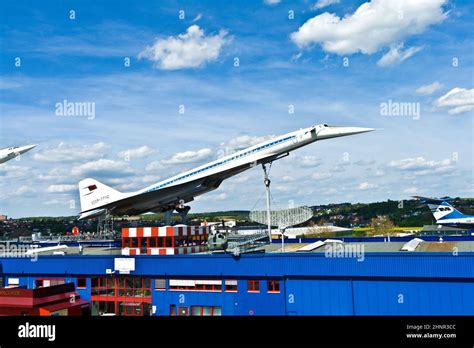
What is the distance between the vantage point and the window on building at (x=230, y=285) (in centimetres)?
3083

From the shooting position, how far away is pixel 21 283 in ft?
121

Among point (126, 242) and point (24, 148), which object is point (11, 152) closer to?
point (24, 148)

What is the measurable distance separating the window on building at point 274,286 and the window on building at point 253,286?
0.86 meters

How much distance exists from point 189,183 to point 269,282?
17152 millimetres

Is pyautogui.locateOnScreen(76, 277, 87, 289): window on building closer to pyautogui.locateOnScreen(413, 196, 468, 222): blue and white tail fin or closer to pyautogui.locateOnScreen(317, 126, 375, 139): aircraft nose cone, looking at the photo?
pyautogui.locateOnScreen(317, 126, 375, 139): aircraft nose cone

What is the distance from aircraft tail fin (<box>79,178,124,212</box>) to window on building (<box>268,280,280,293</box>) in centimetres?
2233

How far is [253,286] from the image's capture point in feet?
99.7

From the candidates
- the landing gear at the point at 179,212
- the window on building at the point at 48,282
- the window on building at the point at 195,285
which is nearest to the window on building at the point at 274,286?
the window on building at the point at 195,285

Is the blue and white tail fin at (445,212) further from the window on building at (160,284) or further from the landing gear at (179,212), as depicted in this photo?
the window on building at (160,284)

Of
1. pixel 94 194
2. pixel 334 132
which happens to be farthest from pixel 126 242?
pixel 334 132

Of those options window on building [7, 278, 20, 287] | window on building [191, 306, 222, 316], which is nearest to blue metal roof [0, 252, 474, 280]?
window on building [7, 278, 20, 287]

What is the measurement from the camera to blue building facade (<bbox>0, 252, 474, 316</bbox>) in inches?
1037
